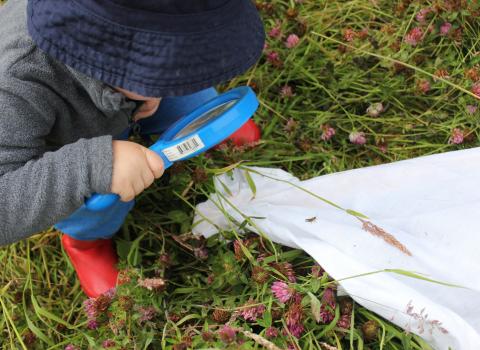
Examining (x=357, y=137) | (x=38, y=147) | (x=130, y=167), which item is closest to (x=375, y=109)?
(x=357, y=137)

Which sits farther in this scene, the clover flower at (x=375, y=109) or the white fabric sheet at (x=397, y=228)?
the clover flower at (x=375, y=109)

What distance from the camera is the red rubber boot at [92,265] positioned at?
1205mm

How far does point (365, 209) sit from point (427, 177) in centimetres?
15

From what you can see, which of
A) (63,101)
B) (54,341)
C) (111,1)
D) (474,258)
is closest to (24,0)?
(63,101)

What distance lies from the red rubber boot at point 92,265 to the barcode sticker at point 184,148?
1.15ft

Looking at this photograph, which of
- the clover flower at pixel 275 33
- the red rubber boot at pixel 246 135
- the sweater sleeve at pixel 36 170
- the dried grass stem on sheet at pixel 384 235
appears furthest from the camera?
the clover flower at pixel 275 33

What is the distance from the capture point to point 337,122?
1.40 m

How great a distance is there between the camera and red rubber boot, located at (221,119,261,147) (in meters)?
1.31

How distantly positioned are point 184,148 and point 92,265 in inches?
16.2

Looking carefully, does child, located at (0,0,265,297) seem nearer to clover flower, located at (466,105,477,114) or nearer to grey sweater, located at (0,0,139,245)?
grey sweater, located at (0,0,139,245)

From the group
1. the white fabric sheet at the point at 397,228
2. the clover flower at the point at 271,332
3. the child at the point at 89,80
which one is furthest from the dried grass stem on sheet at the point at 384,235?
the child at the point at 89,80

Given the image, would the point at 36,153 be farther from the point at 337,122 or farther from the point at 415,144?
the point at 415,144

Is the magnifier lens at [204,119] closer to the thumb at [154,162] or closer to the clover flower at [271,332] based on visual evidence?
the thumb at [154,162]

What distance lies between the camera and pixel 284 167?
134 cm
